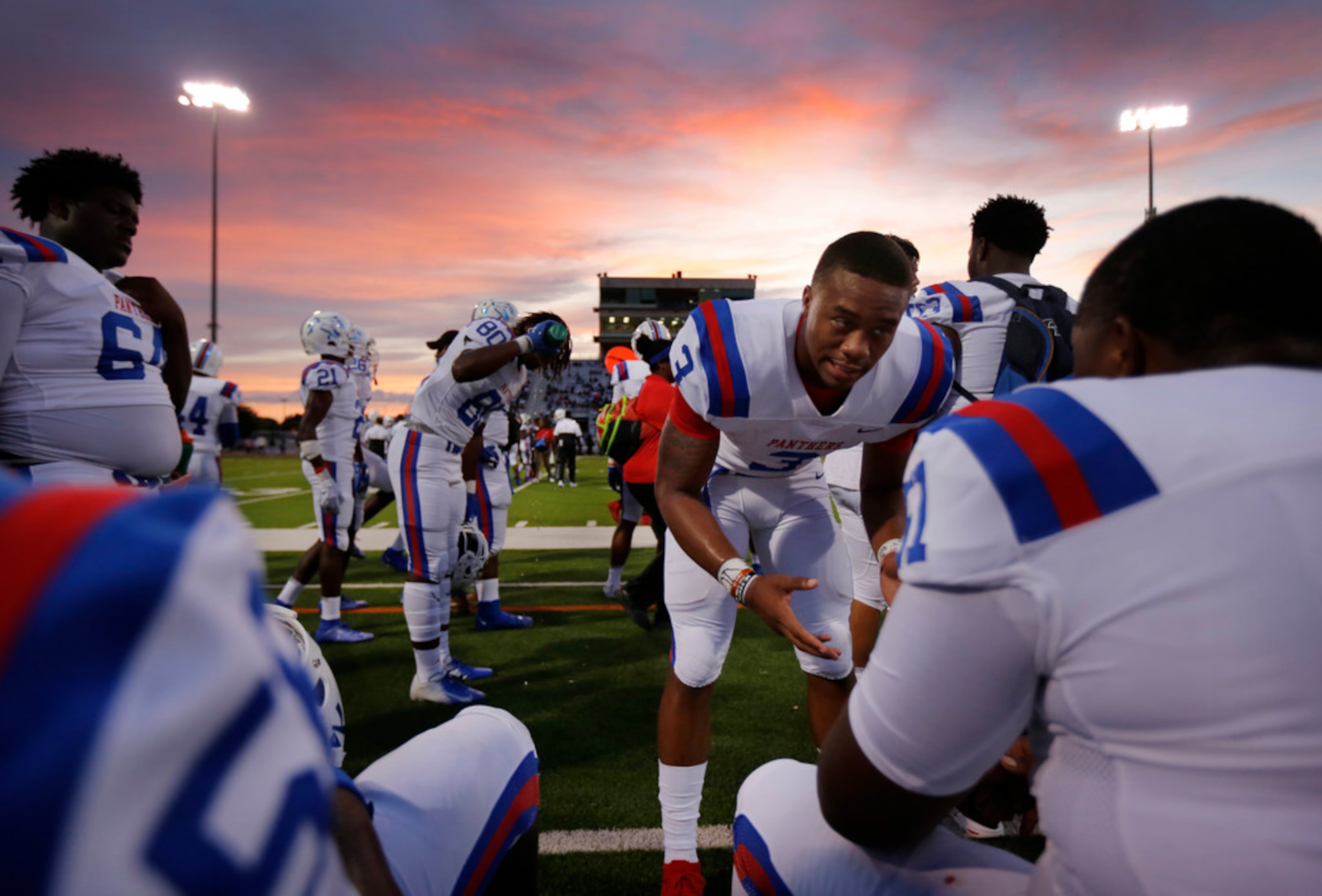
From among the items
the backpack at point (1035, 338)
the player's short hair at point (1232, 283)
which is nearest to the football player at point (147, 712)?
the player's short hair at point (1232, 283)

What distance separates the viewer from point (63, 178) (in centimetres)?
269

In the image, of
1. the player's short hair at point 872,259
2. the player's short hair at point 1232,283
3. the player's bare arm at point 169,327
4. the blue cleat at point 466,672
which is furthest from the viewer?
the blue cleat at point 466,672

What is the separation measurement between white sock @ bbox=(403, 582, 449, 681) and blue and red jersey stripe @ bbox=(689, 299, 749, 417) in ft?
7.77

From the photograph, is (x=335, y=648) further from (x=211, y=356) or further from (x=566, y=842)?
(x=211, y=356)

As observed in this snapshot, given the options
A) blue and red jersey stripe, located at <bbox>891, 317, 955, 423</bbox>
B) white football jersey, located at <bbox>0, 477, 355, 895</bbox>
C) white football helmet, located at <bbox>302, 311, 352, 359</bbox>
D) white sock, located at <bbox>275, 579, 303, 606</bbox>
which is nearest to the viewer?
white football jersey, located at <bbox>0, 477, 355, 895</bbox>

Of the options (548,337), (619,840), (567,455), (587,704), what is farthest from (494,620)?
(567,455)

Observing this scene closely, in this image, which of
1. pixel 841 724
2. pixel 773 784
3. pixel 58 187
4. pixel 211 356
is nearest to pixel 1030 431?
pixel 841 724

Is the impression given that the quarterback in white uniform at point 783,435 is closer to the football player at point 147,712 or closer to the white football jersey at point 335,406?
the football player at point 147,712

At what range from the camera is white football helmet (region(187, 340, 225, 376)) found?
7457 millimetres

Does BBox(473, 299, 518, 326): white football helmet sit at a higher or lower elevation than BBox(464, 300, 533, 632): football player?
higher

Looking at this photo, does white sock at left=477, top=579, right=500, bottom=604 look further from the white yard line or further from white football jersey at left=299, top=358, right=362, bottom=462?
the white yard line

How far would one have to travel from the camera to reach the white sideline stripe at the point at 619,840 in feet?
8.32

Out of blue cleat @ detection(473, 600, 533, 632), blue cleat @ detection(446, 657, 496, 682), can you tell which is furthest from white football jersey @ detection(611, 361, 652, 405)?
blue cleat @ detection(446, 657, 496, 682)

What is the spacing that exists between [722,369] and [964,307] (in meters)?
1.51
